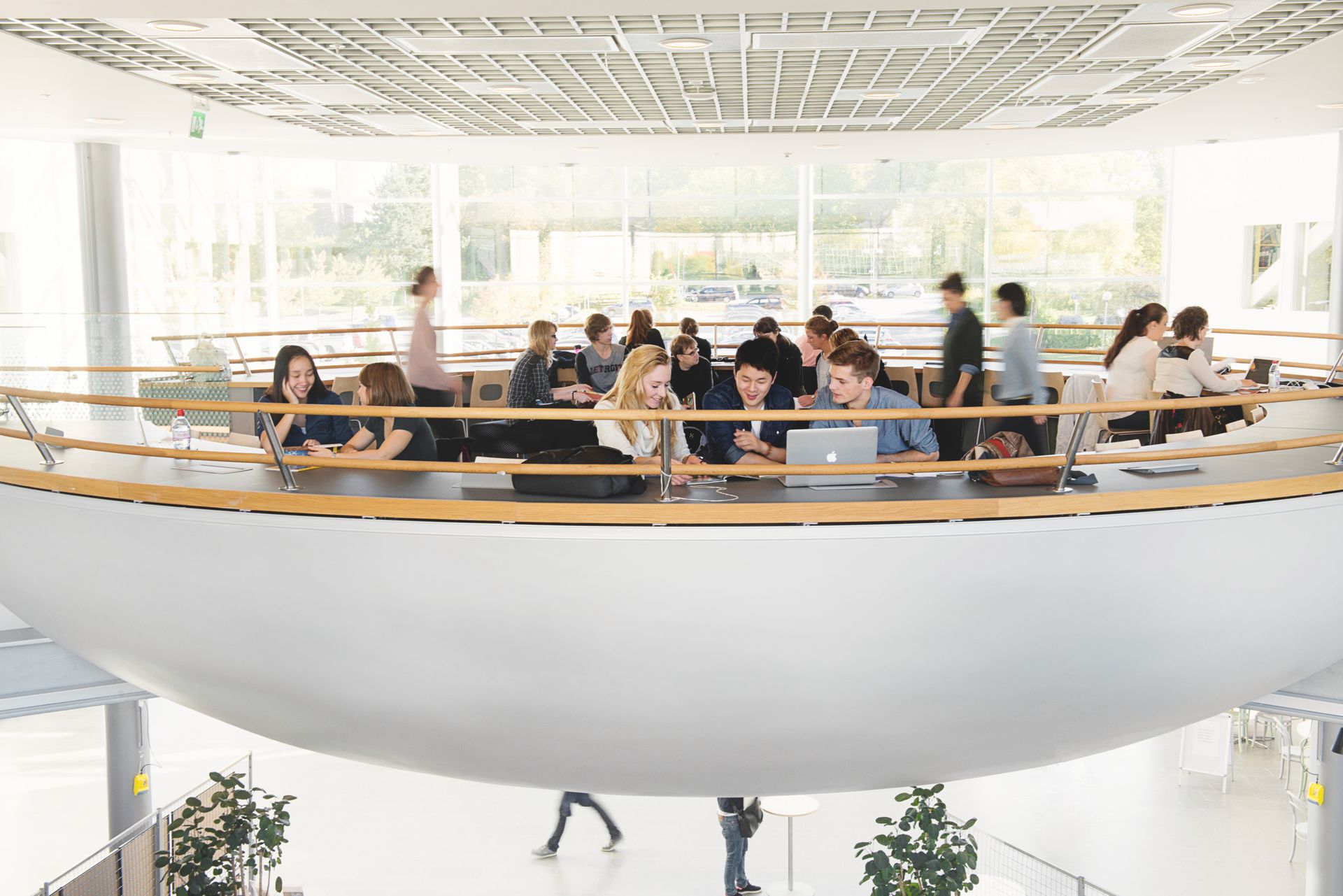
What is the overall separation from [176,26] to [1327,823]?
432 inches

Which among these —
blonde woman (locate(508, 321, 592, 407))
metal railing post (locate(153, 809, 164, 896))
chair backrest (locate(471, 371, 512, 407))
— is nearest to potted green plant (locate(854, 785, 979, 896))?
blonde woman (locate(508, 321, 592, 407))

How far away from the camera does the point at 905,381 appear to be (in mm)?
12070

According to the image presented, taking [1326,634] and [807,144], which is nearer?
[1326,634]

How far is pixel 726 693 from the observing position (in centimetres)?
501

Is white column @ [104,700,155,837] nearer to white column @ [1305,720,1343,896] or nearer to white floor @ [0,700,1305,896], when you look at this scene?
white floor @ [0,700,1305,896]

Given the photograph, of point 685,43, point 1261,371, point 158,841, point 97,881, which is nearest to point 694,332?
point 685,43

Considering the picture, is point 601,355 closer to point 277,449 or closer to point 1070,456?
point 277,449

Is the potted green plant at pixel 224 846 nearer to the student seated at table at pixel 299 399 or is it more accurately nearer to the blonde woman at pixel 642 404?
the student seated at table at pixel 299 399

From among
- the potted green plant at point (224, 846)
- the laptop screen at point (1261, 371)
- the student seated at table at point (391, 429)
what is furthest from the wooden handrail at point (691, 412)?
the potted green plant at point (224, 846)

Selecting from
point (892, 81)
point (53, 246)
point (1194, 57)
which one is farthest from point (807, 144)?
point (53, 246)

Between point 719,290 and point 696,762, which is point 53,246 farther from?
point 696,762

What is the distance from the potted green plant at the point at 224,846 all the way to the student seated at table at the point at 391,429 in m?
5.46

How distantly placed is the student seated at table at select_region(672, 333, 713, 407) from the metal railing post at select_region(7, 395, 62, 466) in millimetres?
3987

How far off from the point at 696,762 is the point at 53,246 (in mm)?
16884
